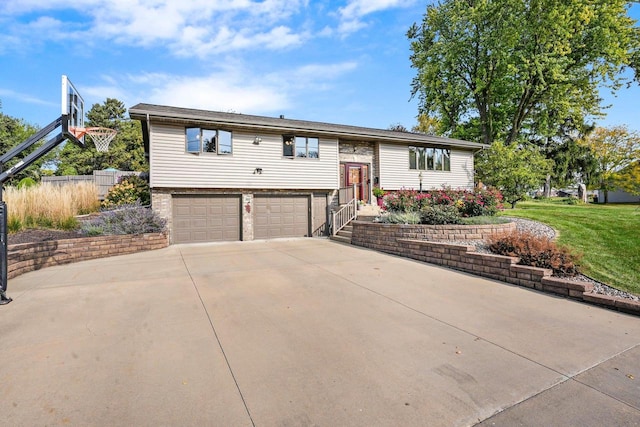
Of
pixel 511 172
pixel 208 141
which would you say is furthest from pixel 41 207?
pixel 511 172

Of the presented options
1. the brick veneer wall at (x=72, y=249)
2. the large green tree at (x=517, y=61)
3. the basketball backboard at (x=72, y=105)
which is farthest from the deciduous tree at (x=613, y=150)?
the basketball backboard at (x=72, y=105)

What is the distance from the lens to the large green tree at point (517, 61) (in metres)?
17.6

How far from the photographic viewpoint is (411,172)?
15.8 m

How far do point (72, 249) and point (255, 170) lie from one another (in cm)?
658

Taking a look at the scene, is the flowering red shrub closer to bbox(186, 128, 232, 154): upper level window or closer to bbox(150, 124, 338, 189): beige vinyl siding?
bbox(150, 124, 338, 189): beige vinyl siding

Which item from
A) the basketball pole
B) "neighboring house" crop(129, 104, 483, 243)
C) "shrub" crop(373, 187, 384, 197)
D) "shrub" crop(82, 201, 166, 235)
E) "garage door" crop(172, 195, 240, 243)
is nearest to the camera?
the basketball pole

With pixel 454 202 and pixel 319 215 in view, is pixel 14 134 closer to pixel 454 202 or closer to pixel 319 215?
pixel 319 215

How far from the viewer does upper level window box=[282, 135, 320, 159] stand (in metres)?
13.2

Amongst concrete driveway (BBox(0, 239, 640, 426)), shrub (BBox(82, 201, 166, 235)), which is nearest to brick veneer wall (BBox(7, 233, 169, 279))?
shrub (BBox(82, 201, 166, 235))

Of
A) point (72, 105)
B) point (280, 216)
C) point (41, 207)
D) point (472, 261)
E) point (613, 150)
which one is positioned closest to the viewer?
point (72, 105)

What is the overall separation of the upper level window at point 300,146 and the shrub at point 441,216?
20.7 feet

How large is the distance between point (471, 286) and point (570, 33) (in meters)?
Answer: 21.0

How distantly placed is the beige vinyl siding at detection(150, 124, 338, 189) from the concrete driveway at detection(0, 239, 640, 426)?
6.38 metres

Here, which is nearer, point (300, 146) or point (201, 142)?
point (201, 142)
